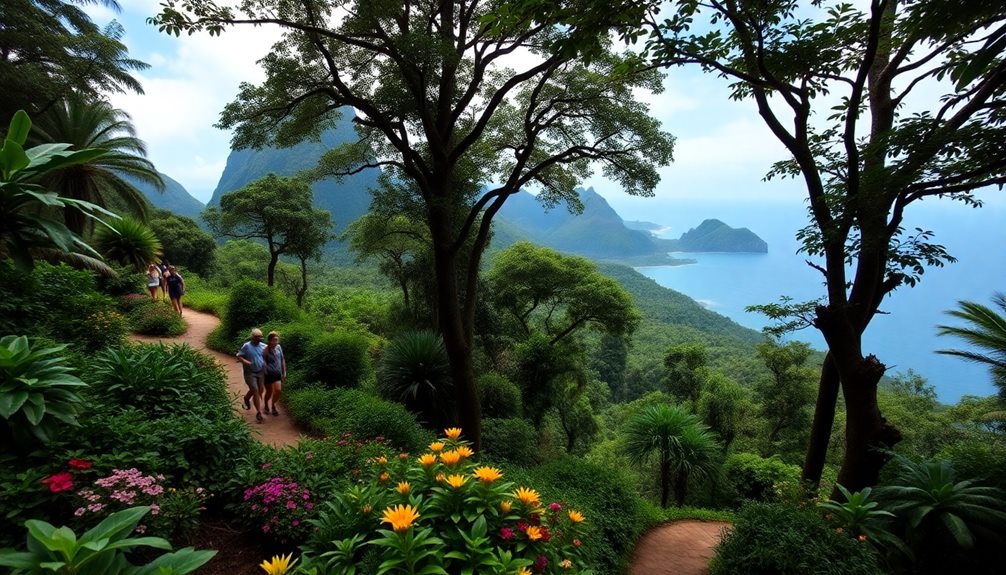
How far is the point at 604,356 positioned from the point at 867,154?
2433cm

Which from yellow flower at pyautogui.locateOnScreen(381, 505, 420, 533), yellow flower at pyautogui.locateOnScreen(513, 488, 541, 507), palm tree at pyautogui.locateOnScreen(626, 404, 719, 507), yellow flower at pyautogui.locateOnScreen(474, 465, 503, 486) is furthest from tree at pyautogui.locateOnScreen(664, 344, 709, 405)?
yellow flower at pyautogui.locateOnScreen(381, 505, 420, 533)

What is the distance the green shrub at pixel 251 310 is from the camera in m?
9.69

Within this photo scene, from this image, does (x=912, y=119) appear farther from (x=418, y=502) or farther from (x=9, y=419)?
(x=9, y=419)

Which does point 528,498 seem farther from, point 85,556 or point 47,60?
point 47,60

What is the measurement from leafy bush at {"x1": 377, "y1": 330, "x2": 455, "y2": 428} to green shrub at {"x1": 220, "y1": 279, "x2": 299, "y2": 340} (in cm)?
358

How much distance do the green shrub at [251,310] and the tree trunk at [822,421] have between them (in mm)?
10105

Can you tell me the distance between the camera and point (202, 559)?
4.66 ft

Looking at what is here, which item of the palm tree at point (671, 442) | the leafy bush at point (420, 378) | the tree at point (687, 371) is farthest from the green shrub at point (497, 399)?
the tree at point (687, 371)

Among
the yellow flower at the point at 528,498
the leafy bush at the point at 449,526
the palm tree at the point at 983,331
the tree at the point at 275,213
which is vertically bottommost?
the leafy bush at the point at 449,526

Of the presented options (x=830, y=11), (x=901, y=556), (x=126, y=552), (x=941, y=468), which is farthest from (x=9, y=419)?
(x=830, y=11)

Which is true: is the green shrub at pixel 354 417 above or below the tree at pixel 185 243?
below

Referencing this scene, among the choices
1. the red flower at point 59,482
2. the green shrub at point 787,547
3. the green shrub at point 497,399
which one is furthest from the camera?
the green shrub at point 497,399

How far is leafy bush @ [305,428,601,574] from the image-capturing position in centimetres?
156

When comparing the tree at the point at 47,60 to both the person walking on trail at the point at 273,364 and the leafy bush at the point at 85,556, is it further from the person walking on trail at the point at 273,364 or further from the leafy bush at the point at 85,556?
the leafy bush at the point at 85,556
